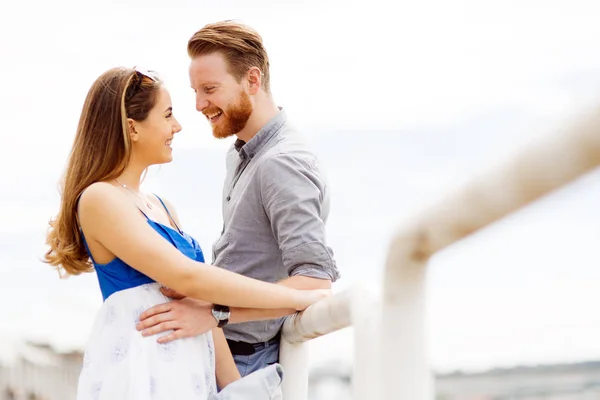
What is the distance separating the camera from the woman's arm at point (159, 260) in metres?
1.63

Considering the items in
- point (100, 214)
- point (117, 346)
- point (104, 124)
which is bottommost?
point (117, 346)

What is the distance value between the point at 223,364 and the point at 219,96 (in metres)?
0.96

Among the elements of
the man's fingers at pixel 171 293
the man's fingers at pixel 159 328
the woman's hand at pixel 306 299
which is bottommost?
the man's fingers at pixel 159 328

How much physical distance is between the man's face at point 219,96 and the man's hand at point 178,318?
2.78 feet

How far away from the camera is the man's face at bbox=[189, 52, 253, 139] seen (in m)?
2.48

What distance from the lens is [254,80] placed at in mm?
2557

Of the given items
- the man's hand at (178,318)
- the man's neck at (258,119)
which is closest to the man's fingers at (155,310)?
the man's hand at (178,318)

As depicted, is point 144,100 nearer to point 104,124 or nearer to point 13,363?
point 104,124

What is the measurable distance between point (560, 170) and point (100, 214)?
4.22 feet

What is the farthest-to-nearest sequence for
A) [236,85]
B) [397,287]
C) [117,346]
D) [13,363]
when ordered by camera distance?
[13,363] < [236,85] < [117,346] < [397,287]

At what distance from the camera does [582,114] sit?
18.6 inches

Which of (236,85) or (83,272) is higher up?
(236,85)

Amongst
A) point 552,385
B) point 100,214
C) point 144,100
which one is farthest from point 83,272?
point 552,385

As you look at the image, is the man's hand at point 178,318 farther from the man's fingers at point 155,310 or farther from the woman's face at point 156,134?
the woman's face at point 156,134
